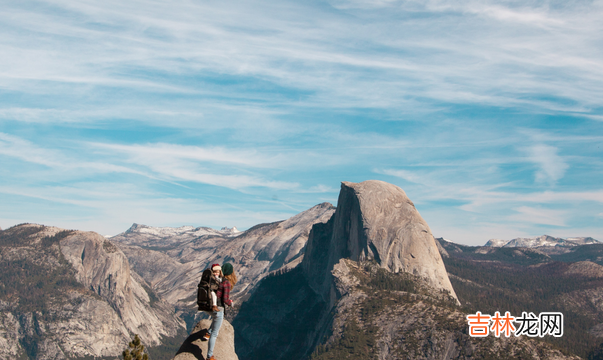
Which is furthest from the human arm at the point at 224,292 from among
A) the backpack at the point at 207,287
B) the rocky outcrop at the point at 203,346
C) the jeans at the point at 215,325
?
the rocky outcrop at the point at 203,346

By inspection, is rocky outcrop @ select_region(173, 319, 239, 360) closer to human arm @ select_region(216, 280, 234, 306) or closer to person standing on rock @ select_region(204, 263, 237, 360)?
person standing on rock @ select_region(204, 263, 237, 360)

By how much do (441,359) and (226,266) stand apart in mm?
189322

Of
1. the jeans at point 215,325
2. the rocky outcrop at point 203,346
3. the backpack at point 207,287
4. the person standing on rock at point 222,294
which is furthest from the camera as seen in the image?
the rocky outcrop at point 203,346

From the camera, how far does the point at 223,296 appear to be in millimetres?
29094

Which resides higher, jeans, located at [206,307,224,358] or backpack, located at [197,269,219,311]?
backpack, located at [197,269,219,311]

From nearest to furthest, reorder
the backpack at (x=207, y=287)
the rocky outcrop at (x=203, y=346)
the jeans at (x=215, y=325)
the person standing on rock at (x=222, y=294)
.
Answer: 1. the backpack at (x=207, y=287)
2. the person standing on rock at (x=222, y=294)
3. the jeans at (x=215, y=325)
4. the rocky outcrop at (x=203, y=346)

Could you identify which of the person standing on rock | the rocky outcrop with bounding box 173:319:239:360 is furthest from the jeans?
the rocky outcrop with bounding box 173:319:239:360

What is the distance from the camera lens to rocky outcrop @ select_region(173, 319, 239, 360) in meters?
31.2

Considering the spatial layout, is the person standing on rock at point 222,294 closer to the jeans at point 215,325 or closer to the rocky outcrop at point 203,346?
the jeans at point 215,325

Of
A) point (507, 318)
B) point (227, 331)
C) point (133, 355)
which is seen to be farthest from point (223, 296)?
point (507, 318)

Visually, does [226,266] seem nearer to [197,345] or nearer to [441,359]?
[197,345]

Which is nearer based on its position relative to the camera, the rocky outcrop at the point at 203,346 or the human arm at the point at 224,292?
the human arm at the point at 224,292

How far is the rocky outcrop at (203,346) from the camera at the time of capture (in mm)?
31219

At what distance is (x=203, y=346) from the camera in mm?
32188
